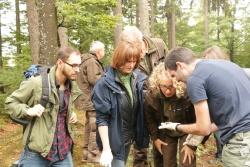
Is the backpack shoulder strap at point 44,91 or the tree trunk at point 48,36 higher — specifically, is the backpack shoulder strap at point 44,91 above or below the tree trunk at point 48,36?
below

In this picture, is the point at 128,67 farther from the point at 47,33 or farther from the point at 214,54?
the point at 47,33

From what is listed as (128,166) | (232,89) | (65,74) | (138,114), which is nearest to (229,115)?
(232,89)

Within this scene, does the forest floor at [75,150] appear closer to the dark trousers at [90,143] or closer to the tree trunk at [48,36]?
the dark trousers at [90,143]

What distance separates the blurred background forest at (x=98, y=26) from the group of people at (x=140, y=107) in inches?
113

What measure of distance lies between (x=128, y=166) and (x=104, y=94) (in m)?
3.09

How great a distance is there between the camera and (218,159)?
6977mm

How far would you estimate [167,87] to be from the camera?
4.04 metres

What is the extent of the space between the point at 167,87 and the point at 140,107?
1.18ft

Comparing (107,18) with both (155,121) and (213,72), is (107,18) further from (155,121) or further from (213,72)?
(213,72)

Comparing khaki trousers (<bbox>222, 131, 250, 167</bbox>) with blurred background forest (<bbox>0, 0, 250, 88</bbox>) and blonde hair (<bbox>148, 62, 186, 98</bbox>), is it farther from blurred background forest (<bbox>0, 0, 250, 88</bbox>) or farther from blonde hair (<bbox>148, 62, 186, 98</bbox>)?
blurred background forest (<bbox>0, 0, 250, 88</bbox>)

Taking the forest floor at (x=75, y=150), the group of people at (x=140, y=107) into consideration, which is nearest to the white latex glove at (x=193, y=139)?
the group of people at (x=140, y=107)

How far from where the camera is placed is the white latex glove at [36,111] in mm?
3527

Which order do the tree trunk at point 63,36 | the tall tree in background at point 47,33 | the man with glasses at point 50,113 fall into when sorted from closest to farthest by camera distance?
the man with glasses at point 50,113, the tall tree in background at point 47,33, the tree trunk at point 63,36

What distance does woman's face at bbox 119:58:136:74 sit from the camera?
11.9 feet
